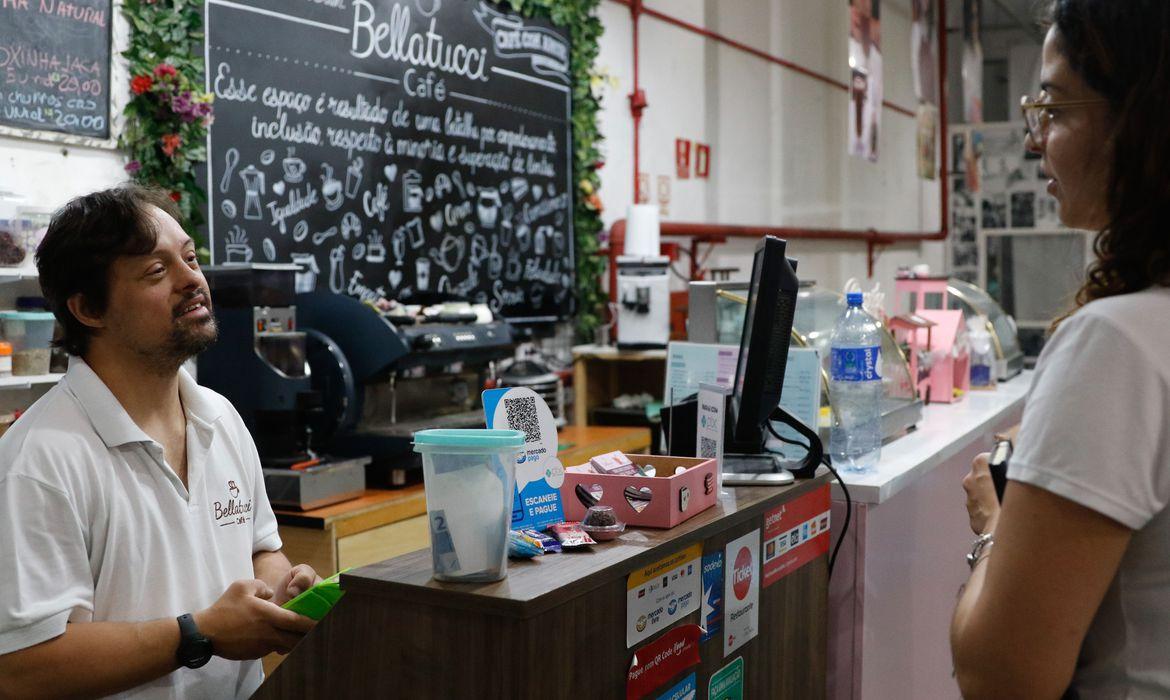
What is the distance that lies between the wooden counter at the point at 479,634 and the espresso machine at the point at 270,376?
1.79m

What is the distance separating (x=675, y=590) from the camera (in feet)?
6.06

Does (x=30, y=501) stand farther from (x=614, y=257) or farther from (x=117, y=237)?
(x=614, y=257)

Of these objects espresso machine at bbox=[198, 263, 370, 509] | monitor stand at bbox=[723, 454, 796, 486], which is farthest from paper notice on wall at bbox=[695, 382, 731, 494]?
espresso machine at bbox=[198, 263, 370, 509]

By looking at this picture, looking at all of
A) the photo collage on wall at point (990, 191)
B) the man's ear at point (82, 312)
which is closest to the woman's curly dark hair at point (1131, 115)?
the man's ear at point (82, 312)

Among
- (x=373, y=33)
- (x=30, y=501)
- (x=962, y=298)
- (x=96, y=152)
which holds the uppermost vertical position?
(x=373, y=33)

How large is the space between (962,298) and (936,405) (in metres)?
1.02

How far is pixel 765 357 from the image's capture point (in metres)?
2.35

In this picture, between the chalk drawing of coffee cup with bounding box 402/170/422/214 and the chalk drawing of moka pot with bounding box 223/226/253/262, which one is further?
the chalk drawing of coffee cup with bounding box 402/170/422/214

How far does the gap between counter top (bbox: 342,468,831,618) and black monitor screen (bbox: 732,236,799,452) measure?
1.64 ft

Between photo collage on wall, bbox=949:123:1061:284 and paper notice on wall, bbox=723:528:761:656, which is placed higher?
photo collage on wall, bbox=949:123:1061:284

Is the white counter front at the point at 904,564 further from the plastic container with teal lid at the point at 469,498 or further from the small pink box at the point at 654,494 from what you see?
the plastic container with teal lid at the point at 469,498

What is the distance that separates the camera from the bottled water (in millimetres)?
2789

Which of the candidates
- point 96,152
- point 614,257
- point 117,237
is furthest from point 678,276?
point 117,237

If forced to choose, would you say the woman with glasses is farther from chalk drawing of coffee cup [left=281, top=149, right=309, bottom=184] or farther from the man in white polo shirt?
chalk drawing of coffee cup [left=281, top=149, right=309, bottom=184]
